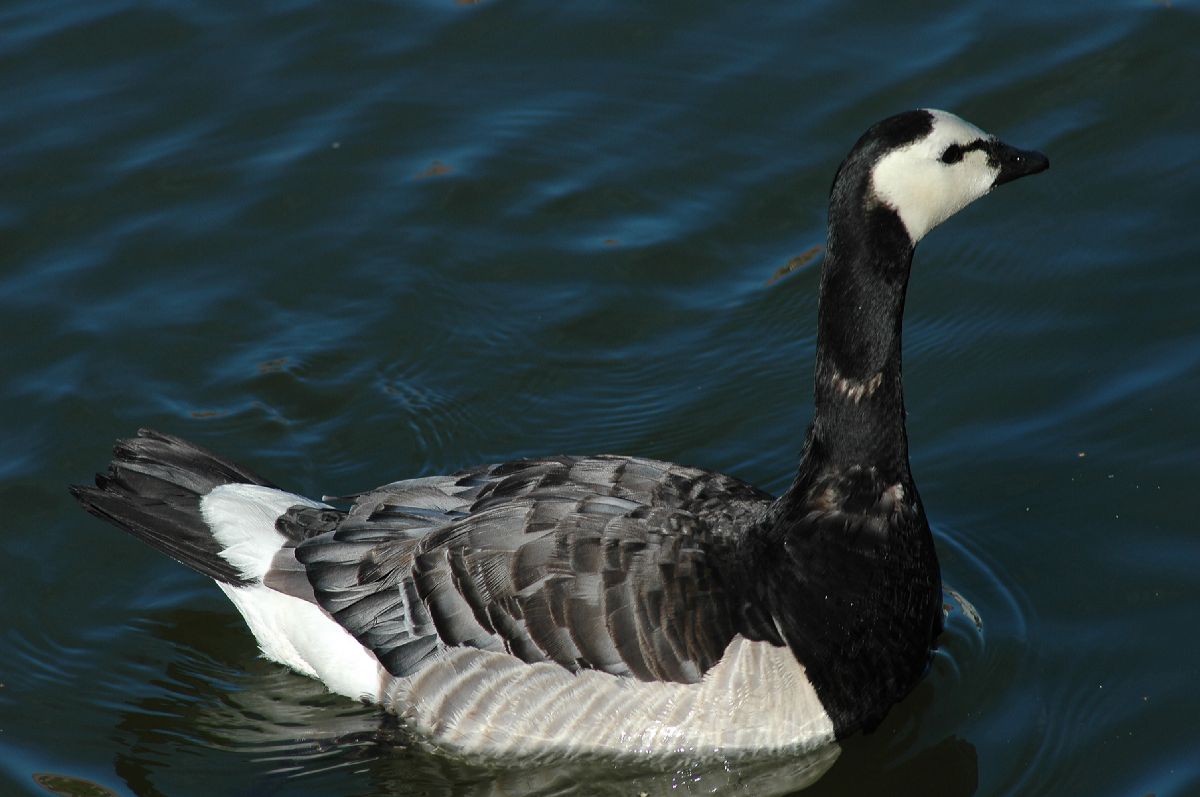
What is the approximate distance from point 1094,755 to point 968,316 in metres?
3.26

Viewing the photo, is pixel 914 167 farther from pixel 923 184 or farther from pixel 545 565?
pixel 545 565

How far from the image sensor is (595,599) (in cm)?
637

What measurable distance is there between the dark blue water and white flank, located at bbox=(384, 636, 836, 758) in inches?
6.9

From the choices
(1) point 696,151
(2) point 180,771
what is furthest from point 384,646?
(1) point 696,151

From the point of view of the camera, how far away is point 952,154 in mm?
6250

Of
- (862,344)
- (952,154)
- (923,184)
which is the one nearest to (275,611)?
(862,344)

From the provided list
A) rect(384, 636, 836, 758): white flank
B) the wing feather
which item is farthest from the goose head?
rect(384, 636, 836, 758): white flank

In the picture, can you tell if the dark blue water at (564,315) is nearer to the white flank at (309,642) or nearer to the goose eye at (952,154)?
the white flank at (309,642)

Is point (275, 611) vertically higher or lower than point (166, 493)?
lower

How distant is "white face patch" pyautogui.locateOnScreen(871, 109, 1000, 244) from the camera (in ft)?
20.1

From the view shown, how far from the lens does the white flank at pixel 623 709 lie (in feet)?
21.0

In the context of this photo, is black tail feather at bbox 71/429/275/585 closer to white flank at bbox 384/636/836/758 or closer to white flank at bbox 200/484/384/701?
white flank at bbox 200/484/384/701

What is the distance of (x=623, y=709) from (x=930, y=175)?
2.44 meters

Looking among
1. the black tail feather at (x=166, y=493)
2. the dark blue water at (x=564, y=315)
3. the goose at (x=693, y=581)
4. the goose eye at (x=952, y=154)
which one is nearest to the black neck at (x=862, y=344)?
the goose at (x=693, y=581)
